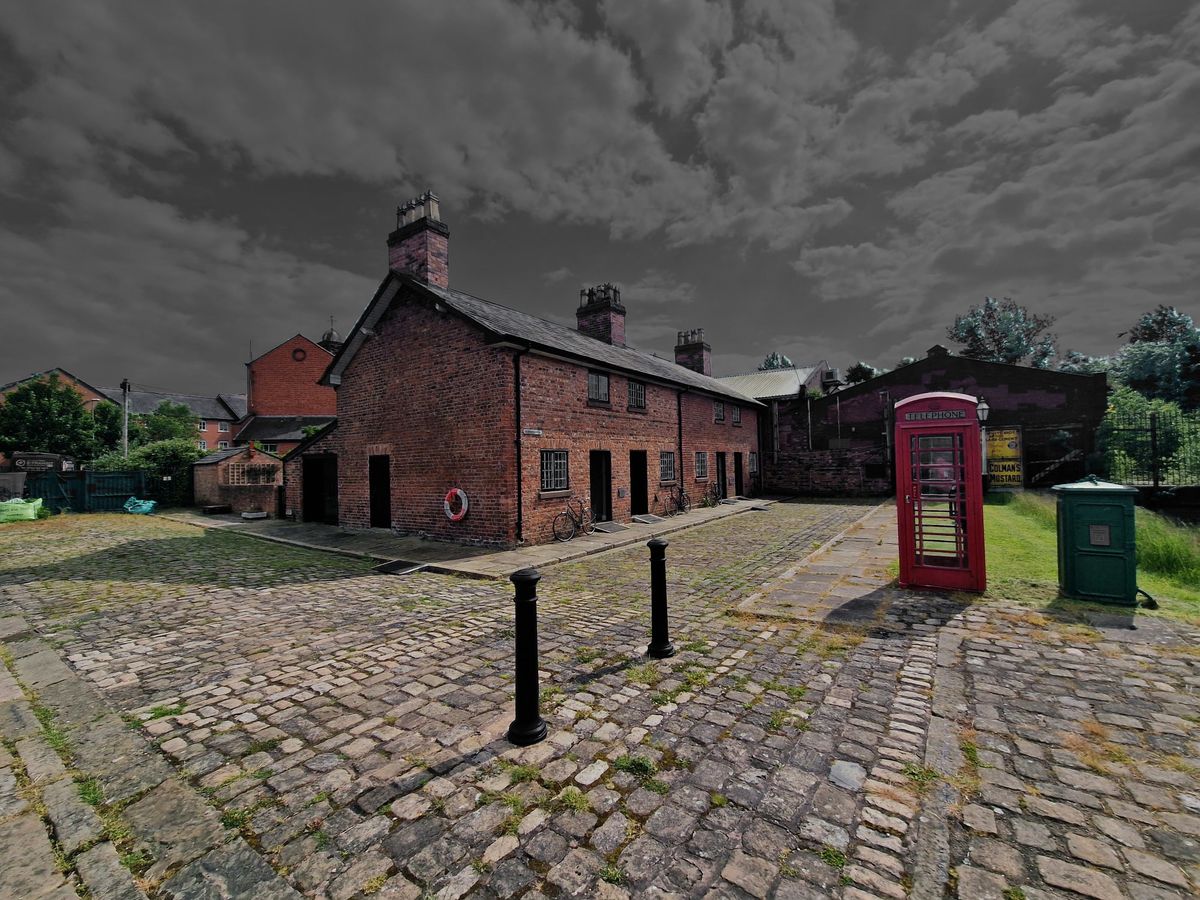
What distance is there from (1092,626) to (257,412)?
154 ft

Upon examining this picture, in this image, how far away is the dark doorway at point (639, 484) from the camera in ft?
53.1

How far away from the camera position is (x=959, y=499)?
21.7 feet

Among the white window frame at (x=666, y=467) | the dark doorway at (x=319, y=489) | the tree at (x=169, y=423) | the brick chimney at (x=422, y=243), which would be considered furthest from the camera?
the tree at (x=169, y=423)

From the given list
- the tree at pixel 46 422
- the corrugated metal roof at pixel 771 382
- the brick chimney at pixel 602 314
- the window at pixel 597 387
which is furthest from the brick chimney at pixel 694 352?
the tree at pixel 46 422

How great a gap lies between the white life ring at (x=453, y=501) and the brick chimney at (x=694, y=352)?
21.7m

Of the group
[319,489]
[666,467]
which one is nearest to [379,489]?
[319,489]

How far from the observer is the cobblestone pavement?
7.66 feet

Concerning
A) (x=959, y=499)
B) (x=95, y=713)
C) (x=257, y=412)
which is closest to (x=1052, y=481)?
(x=959, y=499)

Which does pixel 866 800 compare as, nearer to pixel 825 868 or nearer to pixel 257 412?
pixel 825 868

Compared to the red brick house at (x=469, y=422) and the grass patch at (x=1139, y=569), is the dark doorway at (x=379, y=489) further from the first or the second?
the grass patch at (x=1139, y=569)

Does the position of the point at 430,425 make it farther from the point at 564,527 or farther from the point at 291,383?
the point at 291,383

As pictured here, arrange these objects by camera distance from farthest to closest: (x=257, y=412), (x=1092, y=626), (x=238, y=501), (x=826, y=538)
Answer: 1. (x=257, y=412)
2. (x=238, y=501)
3. (x=826, y=538)
4. (x=1092, y=626)

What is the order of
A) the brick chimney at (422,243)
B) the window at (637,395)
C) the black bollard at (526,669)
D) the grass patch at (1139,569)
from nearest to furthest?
the black bollard at (526,669), the grass patch at (1139,569), the brick chimney at (422,243), the window at (637,395)

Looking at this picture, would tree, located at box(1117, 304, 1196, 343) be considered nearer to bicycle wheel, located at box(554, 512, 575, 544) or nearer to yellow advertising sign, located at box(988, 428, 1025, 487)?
yellow advertising sign, located at box(988, 428, 1025, 487)
